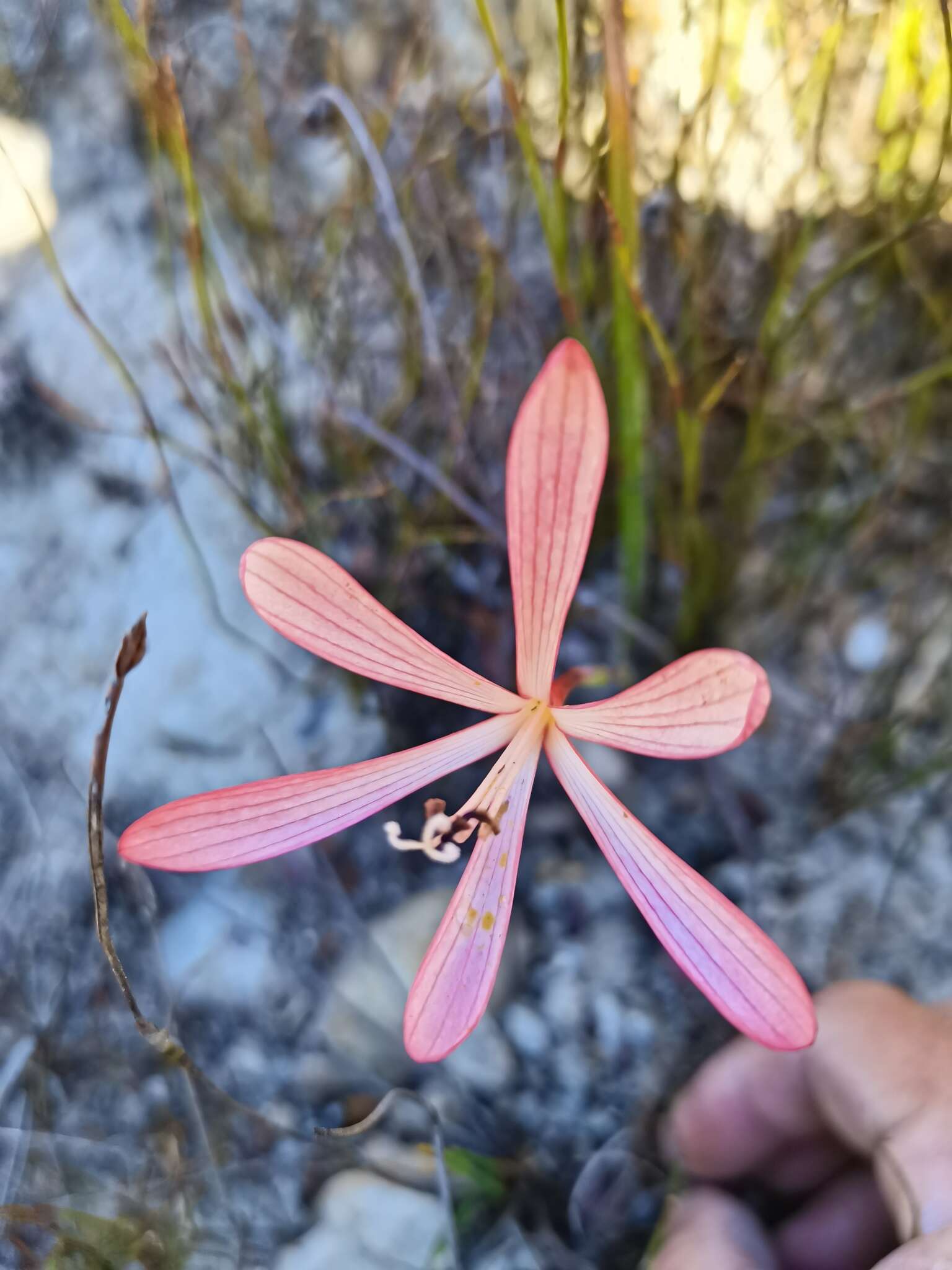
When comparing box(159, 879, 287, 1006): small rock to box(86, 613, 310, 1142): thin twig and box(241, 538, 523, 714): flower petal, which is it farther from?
box(241, 538, 523, 714): flower petal

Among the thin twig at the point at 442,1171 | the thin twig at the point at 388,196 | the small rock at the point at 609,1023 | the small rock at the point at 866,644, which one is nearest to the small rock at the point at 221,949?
the thin twig at the point at 442,1171

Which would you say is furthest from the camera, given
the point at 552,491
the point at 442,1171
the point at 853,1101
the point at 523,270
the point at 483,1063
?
the point at 523,270

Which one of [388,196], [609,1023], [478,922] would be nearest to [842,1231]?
[609,1023]

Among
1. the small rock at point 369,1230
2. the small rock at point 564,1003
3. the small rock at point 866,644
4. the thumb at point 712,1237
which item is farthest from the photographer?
the small rock at point 866,644

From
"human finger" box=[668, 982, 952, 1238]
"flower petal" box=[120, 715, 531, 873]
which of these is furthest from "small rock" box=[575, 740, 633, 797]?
"flower petal" box=[120, 715, 531, 873]

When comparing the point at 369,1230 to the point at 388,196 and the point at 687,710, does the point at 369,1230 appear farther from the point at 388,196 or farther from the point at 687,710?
the point at 388,196

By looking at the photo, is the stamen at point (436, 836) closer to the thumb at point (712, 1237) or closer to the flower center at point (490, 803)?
the flower center at point (490, 803)
